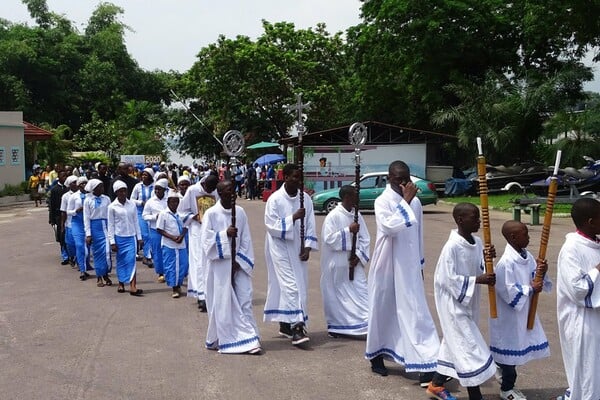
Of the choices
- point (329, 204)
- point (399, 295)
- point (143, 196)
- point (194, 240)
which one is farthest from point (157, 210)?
point (329, 204)

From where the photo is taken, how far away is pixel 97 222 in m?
11.6

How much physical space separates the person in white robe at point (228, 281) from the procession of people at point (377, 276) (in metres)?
0.01

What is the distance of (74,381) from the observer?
6430 millimetres

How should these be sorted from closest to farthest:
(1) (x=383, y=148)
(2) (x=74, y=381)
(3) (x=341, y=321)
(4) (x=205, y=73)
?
(2) (x=74, y=381)
(3) (x=341, y=321)
(1) (x=383, y=148)
(4) (x=205, y=73)

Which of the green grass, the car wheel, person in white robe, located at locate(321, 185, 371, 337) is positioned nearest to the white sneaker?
person in white robe, located at locate(321, 185, 371, 337)

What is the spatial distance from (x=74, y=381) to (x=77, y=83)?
2011 inches

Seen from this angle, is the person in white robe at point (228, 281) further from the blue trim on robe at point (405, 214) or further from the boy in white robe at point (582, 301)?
the boy in white robe at point (582, 301)

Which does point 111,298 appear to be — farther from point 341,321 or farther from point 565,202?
point 565,202

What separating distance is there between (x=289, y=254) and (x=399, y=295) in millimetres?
1795

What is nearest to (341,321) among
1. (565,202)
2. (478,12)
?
(565,202)

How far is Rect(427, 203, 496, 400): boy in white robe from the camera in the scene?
5336mm

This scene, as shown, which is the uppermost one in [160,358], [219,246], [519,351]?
[219,246]

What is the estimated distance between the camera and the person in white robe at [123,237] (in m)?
10.8

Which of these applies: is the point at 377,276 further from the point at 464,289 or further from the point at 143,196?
the point at 143,196
